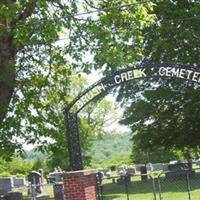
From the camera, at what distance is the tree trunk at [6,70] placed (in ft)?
61.7

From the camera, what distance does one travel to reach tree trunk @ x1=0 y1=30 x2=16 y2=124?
741 inches

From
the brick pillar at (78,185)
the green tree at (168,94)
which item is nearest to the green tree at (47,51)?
the brick pillar at (78,185)

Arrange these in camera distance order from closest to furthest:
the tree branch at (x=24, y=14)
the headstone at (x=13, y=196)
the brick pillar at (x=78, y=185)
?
the brick pillar at (x=78, y=185) → the tree branch at (x=24, y=14) → the headstone at (x=13, y=196)

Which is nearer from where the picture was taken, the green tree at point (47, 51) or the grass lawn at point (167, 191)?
the green tree at point (47, 51)

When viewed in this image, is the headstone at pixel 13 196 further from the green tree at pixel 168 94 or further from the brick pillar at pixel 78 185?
the green tree at pixel 168 94

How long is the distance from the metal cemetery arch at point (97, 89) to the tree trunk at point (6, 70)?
145 inches

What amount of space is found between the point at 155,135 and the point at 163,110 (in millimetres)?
1712

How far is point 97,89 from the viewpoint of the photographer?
1623cm

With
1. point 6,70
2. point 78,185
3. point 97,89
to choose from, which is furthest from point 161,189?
point 78,185

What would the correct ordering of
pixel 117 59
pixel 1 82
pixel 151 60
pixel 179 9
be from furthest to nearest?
pixel 151 60, pixel 179 9, pixel 1 82, pixel 117 59

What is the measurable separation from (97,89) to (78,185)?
9.41 ft

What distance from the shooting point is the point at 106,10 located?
18.3 m

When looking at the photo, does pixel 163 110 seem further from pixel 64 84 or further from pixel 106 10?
pixel 106 10

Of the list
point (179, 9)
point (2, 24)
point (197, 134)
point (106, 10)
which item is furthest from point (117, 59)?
point (197, 134)
